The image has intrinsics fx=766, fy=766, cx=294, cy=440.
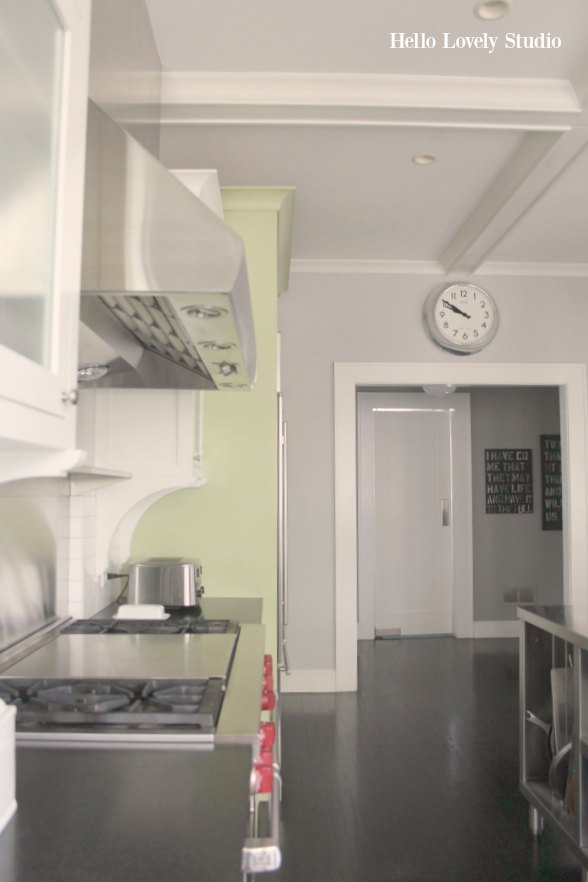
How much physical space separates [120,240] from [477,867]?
93.4 inches

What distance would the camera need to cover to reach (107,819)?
108 cm

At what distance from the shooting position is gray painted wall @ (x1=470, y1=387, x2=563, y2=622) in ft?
22.3

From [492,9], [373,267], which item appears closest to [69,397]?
[492,9]

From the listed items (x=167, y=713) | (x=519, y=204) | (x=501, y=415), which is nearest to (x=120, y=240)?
(x=167, y=713)

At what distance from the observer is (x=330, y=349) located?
16.3ft

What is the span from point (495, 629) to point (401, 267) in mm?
3471

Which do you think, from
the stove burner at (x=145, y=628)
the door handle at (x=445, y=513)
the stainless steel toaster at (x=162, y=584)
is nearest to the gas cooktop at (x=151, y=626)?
the stove burner at (x=145, y=628)

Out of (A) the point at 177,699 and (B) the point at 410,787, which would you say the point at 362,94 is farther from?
(B) the point at 410,787

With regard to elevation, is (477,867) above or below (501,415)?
below

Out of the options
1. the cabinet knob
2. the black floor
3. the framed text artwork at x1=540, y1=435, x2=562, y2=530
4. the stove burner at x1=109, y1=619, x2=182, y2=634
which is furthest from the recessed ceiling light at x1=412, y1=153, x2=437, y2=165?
the framed text artwork at x1=540, y1=435, x2=562, y2=530

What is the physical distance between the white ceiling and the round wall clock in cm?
81

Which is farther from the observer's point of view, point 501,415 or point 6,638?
point 501,415

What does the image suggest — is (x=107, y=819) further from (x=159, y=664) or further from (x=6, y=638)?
(x=6, y=638)

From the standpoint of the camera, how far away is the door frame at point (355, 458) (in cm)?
484
